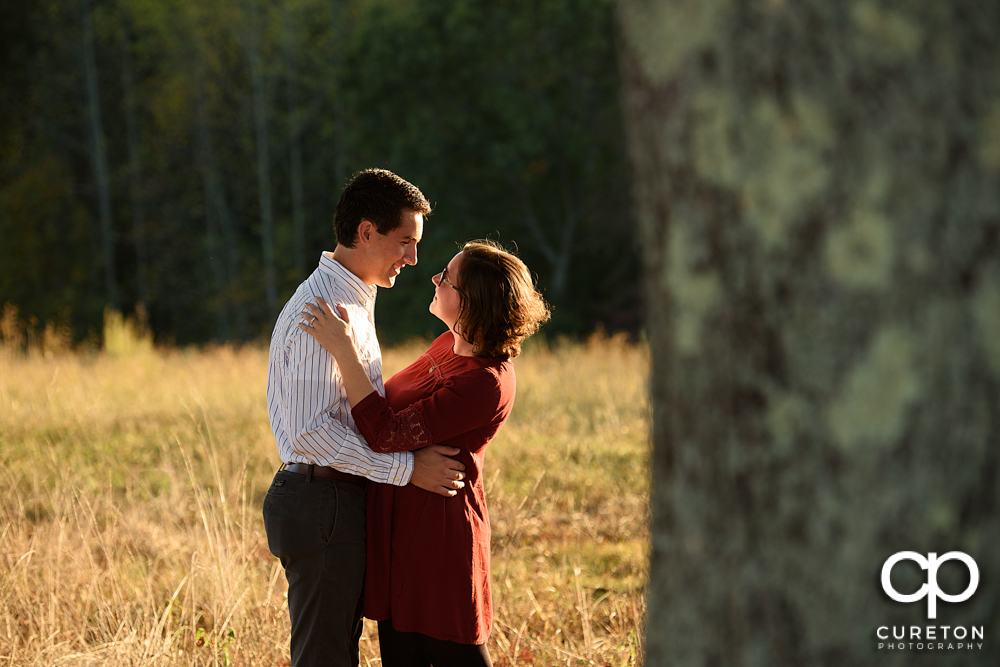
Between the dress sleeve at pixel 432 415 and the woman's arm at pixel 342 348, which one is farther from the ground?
the woman's arm at pixel 342 348

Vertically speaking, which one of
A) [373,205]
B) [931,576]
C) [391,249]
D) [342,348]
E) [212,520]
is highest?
[373,205]

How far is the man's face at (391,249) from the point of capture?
280 centimetres

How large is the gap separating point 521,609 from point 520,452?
328 cm

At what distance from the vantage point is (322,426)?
2.50 meters

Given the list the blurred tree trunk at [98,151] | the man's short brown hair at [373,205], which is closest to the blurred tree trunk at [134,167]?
the blurred tree trunk at [98,151]

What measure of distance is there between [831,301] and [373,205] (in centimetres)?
189

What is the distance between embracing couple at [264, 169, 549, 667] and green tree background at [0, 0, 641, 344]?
2040cm

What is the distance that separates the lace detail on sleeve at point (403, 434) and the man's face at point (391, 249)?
0.48 metres

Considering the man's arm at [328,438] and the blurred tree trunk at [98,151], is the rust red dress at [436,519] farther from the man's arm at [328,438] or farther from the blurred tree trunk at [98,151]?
the blurred tree trunk at [98,151]

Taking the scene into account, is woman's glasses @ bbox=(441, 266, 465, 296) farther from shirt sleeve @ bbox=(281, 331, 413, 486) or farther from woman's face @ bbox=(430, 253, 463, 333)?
shirt sleeve @ bbox=(281, 331, 413, 486)

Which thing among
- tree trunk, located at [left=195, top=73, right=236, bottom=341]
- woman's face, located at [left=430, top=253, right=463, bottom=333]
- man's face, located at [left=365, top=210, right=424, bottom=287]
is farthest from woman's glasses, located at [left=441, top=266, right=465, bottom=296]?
tree trunk, located at [left=195, top=73, right=236, bottom=341]

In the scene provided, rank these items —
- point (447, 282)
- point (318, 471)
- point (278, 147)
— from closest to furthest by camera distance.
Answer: point (318, 471)
point (447, 282)
point (278, 147)

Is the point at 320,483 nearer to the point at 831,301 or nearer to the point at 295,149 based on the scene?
the point at 831,301

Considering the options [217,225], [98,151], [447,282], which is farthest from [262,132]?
[447,282]
